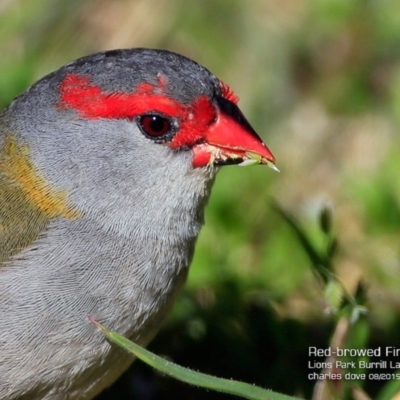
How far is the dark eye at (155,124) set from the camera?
3857 millimetres

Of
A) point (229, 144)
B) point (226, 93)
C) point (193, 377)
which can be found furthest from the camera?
point (226, 93)

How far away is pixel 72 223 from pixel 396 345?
2.06 m

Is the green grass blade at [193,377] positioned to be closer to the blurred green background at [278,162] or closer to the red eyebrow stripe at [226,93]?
the blurred green background at [278,162]

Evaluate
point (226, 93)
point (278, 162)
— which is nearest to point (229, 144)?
point (226, 93)

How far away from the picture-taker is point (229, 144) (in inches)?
155

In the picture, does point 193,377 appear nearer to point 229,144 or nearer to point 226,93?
point 229,144

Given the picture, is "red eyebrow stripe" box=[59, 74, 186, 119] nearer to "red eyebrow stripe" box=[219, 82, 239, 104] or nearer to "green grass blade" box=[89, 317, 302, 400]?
"red eyebrow stripe" box=[219, 82, 239, 104]

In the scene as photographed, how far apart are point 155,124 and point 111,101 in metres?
0.19

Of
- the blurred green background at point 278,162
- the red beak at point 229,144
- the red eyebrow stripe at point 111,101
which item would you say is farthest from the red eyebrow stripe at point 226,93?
the blurred green background at point 278,162

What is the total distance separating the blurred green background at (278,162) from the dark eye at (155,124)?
1.24 meters

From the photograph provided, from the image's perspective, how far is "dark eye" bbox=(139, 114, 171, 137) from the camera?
152 inches

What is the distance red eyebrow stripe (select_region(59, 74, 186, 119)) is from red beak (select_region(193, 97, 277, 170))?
0.52ft

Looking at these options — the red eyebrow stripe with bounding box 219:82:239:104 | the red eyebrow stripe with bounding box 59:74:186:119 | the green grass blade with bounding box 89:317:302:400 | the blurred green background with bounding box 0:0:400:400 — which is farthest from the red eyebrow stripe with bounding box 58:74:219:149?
the blurred green background with bounding box 0:0:400:400

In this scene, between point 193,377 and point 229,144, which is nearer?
point 193,377
